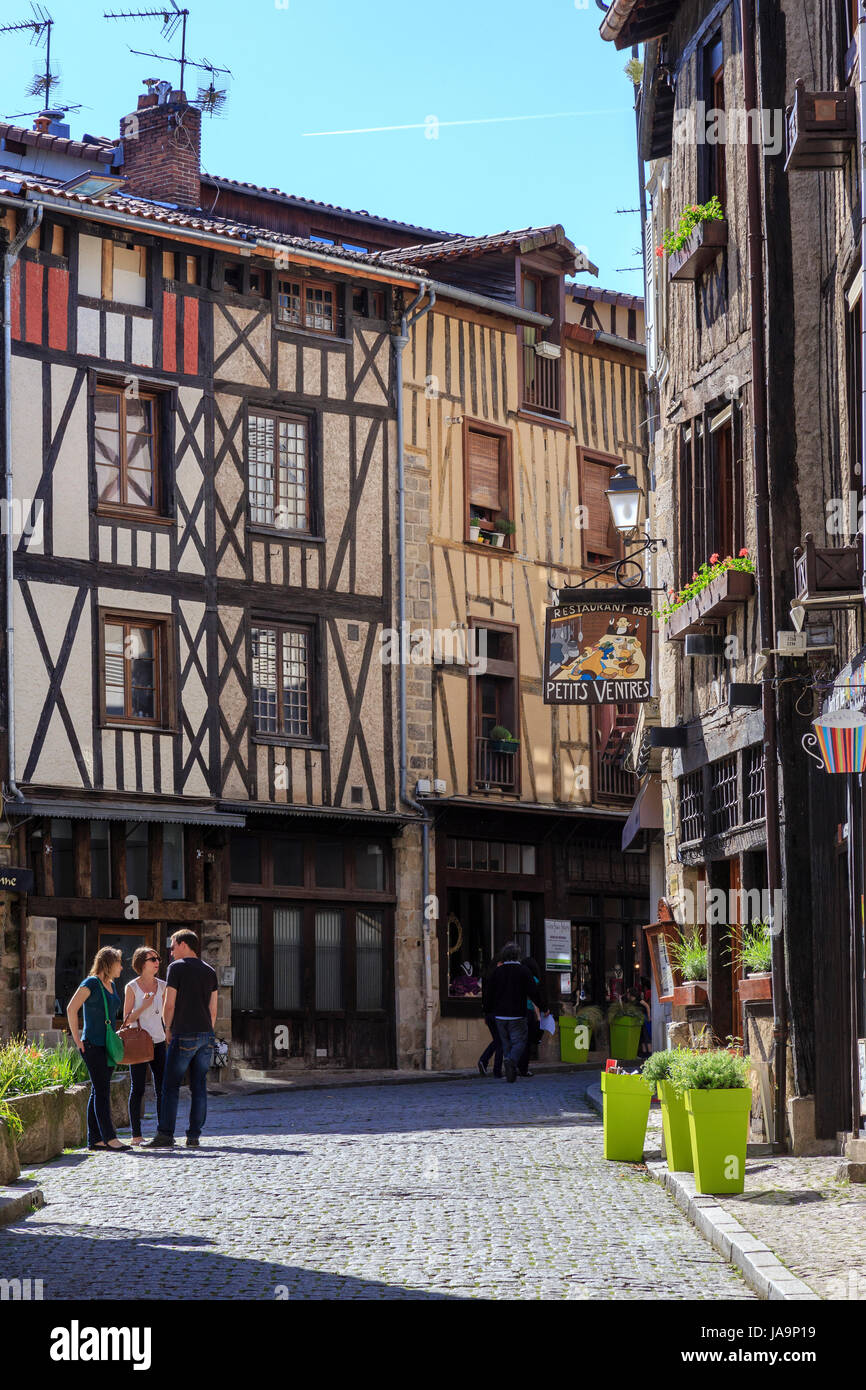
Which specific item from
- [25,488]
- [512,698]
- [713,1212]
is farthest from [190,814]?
[713,1212]

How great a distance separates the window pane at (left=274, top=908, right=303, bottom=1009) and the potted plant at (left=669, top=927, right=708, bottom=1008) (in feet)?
31.2

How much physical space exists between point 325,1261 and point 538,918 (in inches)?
846

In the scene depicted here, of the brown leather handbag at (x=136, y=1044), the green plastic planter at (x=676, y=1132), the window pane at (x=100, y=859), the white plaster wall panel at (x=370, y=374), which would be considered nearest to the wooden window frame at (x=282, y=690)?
the window pane at (x=100, y=859)

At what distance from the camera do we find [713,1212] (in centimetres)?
971

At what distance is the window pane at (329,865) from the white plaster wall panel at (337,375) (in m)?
5.93

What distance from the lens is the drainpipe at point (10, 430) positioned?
2311cm

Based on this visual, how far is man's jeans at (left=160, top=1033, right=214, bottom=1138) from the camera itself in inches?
581

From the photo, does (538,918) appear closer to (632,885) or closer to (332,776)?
(632,885)

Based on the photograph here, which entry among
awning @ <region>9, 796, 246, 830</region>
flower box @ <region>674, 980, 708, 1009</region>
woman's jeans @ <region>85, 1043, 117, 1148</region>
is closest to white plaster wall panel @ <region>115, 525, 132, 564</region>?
awning @ <region>9, 796, 246, 830</region>

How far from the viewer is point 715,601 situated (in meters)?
14.9

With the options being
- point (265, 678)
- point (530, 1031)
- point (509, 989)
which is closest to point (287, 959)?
point (530, 1031)

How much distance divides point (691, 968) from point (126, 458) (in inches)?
452

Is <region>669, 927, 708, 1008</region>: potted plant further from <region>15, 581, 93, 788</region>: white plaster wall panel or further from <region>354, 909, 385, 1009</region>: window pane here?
<region>354, 909, 385, 1009</region>: window pane

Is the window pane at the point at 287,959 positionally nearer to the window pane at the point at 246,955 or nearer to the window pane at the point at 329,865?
the window pane at the point at 246,955
